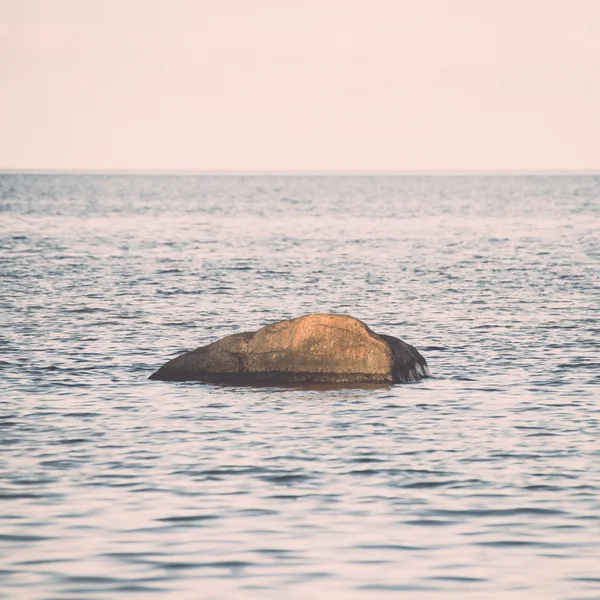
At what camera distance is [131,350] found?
93.7ft

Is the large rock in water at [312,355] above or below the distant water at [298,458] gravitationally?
above

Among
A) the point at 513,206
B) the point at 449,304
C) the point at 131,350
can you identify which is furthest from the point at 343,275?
the point at 513,206

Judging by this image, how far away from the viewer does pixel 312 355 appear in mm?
23359

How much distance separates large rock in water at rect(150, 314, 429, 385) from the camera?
76.3 feet

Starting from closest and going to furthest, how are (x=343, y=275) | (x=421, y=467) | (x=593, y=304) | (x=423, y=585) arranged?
(x=423, y=585) → (x=421, y=467) → (x=593, y=304) → (x=343, y=275)

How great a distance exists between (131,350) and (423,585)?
17194 millimetres

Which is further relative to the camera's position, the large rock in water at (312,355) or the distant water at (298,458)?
the large rock in water at (312,355)

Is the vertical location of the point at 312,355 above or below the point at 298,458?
above

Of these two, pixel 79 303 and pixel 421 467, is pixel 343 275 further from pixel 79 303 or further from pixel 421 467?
pixel 421 467

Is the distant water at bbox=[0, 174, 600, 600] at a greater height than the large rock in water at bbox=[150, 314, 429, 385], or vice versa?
the large rock in water at bbox=[150, 314, 429, 385]

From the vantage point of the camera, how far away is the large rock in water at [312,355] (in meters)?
23.3

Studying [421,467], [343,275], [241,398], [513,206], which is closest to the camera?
[421,467]

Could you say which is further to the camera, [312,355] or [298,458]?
[312,355]

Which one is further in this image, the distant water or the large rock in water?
the large rock in water
